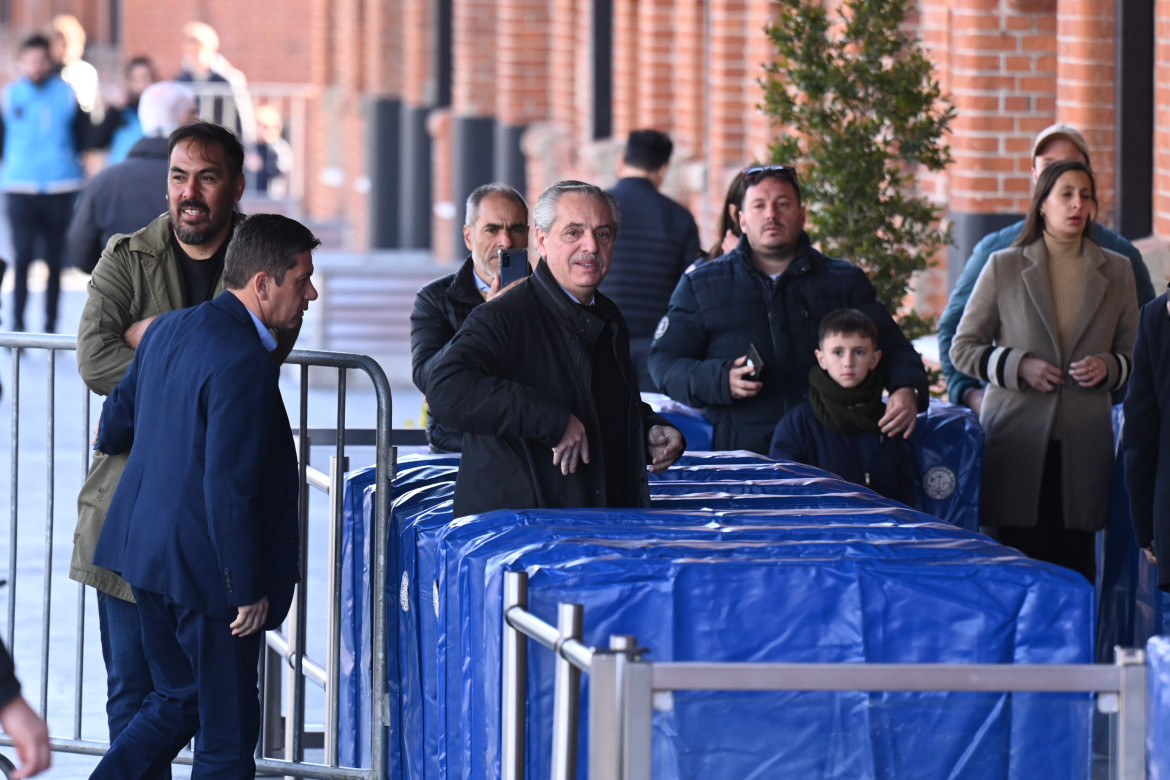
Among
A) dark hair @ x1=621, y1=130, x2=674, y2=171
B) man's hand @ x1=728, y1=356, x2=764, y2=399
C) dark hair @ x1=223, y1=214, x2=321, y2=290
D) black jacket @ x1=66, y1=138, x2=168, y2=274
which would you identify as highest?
dark hair @ x1=621, y1=130, x2=674, y2=171

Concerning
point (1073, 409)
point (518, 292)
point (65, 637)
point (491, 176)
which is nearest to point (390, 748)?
point (518, 292)

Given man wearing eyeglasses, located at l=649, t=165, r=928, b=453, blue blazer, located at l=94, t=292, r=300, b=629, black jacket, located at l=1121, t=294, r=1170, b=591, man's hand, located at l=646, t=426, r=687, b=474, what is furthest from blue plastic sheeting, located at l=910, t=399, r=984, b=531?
blue blazer, located at l=94, t=292, r=300, b=629

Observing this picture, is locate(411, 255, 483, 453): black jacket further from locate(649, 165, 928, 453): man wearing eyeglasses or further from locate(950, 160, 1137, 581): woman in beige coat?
locate(950, 160, 1137, 581): woman in beige coat

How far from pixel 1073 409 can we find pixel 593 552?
2749 mm

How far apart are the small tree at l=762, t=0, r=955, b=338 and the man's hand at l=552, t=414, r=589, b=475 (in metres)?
3.47

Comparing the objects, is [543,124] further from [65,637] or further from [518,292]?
[518,292]

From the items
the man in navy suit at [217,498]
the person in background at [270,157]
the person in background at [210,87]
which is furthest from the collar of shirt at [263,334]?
the person in background at [270,157]

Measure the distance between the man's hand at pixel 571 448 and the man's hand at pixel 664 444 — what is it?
0.32 meters

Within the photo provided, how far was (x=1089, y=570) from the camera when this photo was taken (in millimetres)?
6711

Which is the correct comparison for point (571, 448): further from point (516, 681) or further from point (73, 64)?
point (73, 64)

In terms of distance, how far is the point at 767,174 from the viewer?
6340 millimetres

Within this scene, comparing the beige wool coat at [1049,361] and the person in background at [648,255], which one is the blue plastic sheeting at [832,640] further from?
the person in background at [648,255]

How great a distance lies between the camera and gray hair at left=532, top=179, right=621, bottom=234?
4.80m

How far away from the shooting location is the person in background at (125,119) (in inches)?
615
